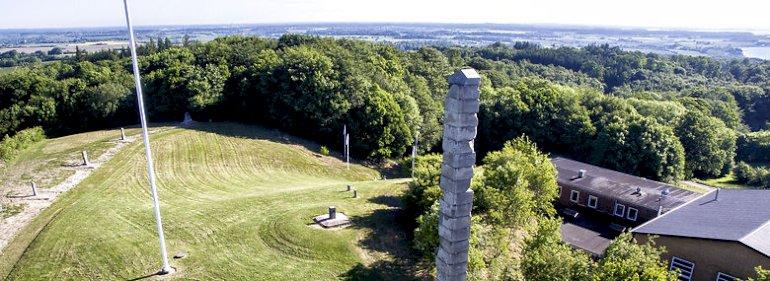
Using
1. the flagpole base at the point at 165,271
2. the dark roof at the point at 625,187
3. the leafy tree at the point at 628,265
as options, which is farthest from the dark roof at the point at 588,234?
the flagpole base at the point at 165,271

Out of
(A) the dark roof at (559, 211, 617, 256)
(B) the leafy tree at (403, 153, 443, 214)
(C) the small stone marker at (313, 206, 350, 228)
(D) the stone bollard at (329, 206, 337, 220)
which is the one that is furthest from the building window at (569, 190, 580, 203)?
(D) the stone bollard at (329, 206, 337, 220)

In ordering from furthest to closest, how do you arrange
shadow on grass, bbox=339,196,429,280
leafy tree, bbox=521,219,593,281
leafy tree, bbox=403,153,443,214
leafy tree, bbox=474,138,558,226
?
leafy tree, bbox=403,153,443,214 → leafy tree, bbox=474,138,558,226 → shadow on grass, bbox=339,196,429,280 → leafy tree, bbox=521,219,593,281

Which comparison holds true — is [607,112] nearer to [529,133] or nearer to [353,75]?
[529,133]

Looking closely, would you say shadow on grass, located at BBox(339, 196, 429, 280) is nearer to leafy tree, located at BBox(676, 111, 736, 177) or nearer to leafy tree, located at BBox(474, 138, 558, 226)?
leafy tree, located at BBox(474, 138, 558, 226)

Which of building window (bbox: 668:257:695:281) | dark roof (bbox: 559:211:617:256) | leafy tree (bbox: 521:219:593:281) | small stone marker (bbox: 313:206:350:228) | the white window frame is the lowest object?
dark roof (bbox: 559:211:617:256)

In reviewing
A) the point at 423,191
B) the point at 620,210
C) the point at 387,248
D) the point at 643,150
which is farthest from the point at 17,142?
the point at 643,150

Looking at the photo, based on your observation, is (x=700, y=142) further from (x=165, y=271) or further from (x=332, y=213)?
(x=165, y=271)
